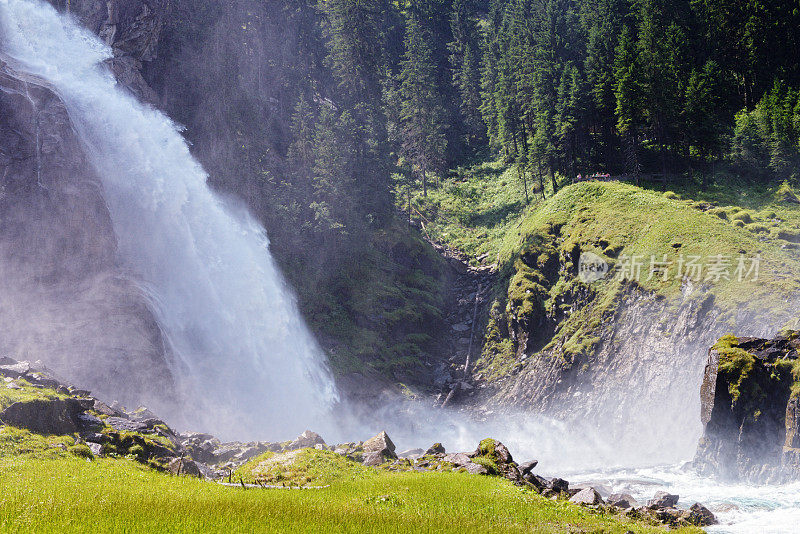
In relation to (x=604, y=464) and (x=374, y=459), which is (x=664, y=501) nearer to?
(x=374, y=459)

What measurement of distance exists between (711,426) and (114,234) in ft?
143

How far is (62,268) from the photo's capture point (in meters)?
41.0

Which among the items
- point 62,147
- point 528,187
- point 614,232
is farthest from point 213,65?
point 614,232

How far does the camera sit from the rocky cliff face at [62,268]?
3794 centimetres

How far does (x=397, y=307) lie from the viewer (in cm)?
5728

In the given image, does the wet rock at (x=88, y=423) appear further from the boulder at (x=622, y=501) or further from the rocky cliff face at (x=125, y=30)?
the rocky cliff face at (x=125, y=30)

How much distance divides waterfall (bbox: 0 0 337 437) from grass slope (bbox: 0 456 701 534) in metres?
25.6

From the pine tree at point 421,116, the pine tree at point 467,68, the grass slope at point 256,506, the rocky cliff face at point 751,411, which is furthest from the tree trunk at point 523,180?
the grass slope at point 256,506

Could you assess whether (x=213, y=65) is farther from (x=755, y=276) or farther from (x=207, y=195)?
(x=755, y=276)

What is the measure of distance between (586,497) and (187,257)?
130ft

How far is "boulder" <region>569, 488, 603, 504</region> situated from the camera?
18.8 meters

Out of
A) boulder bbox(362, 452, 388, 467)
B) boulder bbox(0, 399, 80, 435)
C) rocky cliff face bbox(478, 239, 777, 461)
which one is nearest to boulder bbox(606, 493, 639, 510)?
boulder bbox(362, 452, 388, 467)

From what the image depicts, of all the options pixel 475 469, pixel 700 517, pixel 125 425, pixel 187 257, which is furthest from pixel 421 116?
pixel 700 517

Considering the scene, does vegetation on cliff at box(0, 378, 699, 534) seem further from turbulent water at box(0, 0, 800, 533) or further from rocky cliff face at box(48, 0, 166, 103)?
rocky cliff face at box(48, 0, 166, 103)
